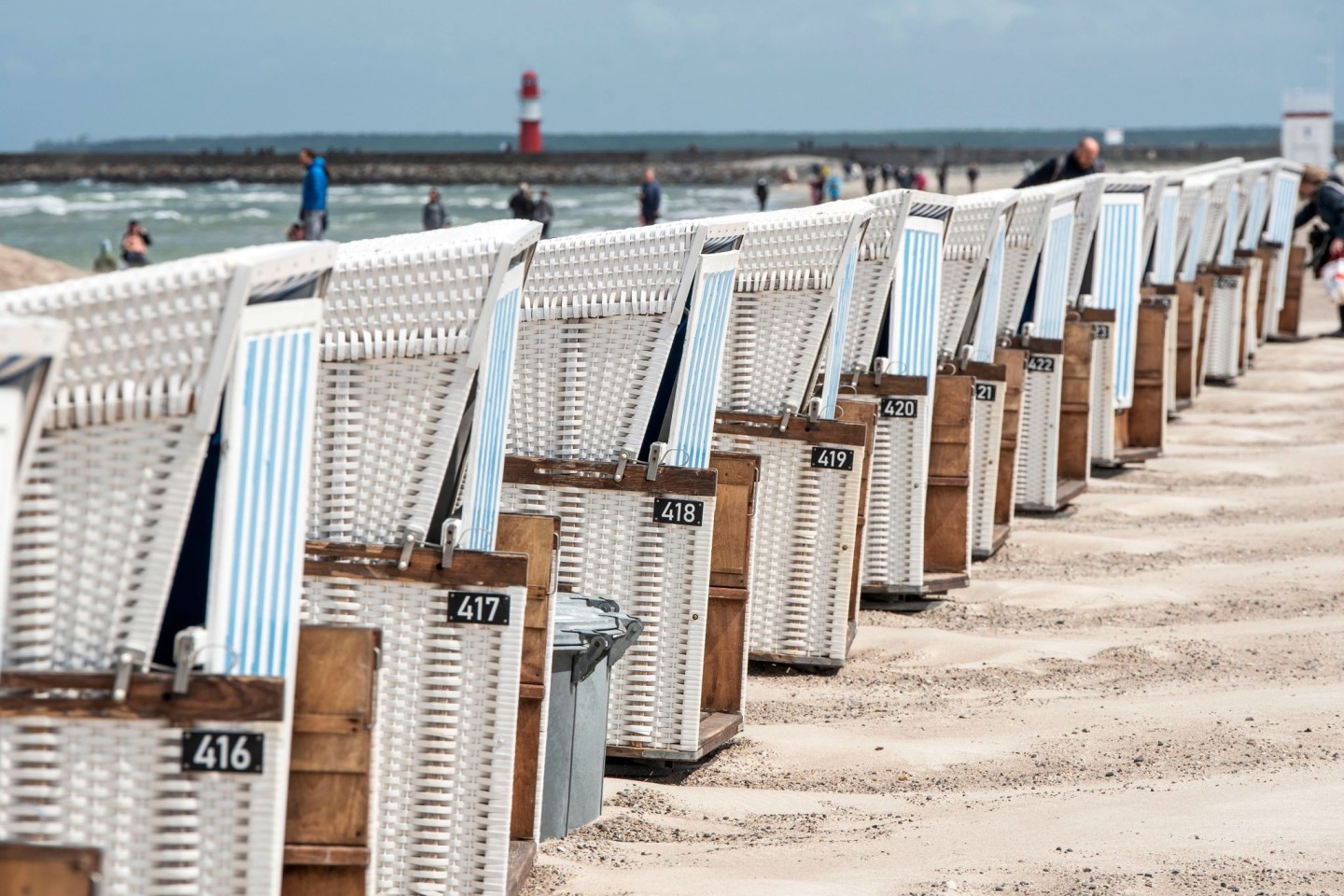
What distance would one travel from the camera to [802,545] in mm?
6750

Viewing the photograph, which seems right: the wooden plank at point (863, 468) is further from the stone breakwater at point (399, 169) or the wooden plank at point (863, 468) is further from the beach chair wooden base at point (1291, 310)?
the stone breakwater at point (399, 169)

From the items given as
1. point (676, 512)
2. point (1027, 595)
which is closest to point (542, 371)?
point (676, 512)

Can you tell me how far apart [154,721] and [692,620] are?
2.66m

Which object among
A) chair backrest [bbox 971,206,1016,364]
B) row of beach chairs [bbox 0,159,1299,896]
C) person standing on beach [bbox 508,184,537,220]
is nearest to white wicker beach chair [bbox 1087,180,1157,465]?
chair backrest [bbox 971,206,1016,364]

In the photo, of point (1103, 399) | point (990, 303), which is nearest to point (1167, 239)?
point (1103, 399)

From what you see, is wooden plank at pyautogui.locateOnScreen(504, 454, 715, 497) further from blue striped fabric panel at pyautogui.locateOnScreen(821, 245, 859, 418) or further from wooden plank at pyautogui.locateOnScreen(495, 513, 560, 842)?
blue striped fabric panel at pyautogui.locateOnScreen(821, 245, 859, 418)

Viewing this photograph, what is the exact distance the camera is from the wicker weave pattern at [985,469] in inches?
336

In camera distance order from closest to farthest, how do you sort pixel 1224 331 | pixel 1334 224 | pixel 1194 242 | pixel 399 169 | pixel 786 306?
1. pixel 786 306
2. pixel 1194 242
3. pixel 1224 331
4. pixel 1334 224
5. pixel 399 169

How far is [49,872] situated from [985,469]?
21.5 feet

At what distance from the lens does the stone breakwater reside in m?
94.8

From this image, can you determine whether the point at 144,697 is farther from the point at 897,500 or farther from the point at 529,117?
the point at 529,117

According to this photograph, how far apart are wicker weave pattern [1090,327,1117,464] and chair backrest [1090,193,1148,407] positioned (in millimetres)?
108

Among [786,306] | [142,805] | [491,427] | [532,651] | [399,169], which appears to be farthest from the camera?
[399,169]

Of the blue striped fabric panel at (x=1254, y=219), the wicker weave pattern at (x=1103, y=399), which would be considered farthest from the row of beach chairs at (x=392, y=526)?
the blue striped fabric panel at (x=1254, y=219)
